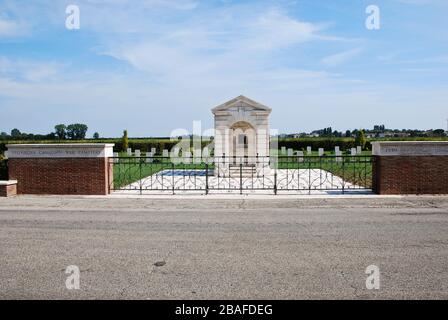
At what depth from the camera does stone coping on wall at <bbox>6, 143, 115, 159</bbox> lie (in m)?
14.0

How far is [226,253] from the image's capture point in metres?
6.79

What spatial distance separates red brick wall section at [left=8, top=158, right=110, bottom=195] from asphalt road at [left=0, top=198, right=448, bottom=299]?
3028 millimetres

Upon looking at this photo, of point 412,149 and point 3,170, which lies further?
point 3,170

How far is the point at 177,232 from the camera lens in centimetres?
842

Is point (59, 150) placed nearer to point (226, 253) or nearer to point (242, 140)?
point (226, 253)

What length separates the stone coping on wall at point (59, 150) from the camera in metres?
14.0

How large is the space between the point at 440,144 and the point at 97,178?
37.4ft

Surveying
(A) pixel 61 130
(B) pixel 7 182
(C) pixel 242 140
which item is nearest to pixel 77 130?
(A) pixel 61 130

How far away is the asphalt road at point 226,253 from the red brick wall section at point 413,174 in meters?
2.53

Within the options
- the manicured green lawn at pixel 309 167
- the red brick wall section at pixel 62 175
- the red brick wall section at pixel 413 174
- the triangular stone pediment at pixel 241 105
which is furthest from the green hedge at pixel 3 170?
the red brick wall section at pixel 413 174

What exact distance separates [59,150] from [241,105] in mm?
9924

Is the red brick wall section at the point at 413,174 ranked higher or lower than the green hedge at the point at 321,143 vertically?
lower

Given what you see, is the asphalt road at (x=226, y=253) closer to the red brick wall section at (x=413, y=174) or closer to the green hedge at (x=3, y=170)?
the red brick wall section at (x=413, y=174)

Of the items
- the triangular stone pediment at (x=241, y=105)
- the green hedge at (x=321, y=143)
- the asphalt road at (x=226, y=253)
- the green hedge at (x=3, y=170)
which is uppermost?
the triangular stone pediment at (x=241, y=105)
